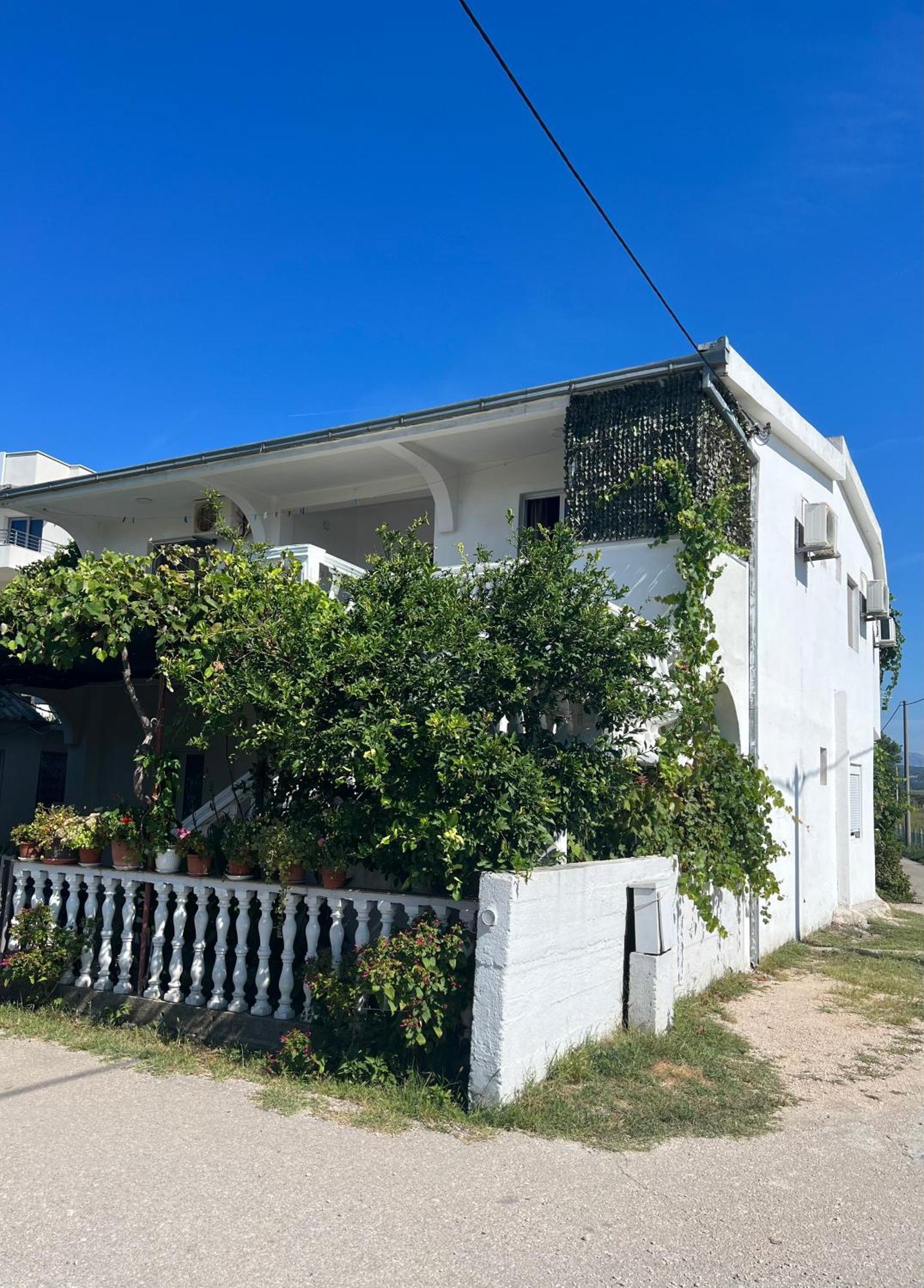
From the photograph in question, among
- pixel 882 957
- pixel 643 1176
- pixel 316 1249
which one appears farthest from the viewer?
pixel 882 957

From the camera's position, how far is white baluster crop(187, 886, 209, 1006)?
20.7ft

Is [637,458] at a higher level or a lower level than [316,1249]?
higher

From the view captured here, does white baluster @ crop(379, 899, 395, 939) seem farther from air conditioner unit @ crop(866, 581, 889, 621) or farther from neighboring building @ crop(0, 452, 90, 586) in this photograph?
air conditioner unit @ crop(866, 581, 889, 621)

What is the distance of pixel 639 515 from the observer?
33.7 ft

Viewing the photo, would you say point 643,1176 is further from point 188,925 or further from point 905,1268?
point 188,925

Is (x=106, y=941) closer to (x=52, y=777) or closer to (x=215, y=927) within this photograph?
(x=215, y=927)

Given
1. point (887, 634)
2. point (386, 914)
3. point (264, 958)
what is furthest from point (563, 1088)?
point (887, 634)

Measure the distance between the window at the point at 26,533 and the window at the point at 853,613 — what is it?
17779 mm

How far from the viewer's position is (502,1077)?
16.8 ft

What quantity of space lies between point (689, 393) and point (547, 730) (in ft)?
16.9

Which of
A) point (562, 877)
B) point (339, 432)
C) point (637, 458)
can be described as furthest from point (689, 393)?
point (562, 877)

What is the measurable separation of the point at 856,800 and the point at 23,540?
19.8 m

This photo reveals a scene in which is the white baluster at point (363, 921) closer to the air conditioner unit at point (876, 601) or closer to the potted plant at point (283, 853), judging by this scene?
the potted plant at point (283, 853)

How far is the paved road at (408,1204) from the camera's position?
353 centimetres
